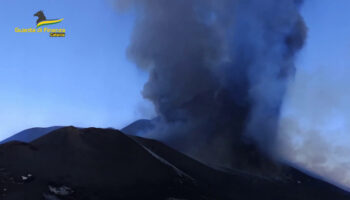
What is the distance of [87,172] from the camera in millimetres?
57656

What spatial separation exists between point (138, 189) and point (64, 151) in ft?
55.7

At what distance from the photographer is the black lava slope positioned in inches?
1992

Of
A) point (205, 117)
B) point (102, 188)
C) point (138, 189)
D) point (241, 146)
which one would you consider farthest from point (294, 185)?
point (102, 188)

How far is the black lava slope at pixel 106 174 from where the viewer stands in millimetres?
50594

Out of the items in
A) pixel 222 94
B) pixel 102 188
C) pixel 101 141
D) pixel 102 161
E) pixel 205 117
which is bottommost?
pixel 102 188

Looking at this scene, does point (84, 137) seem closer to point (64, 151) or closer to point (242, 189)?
point (64, 151)

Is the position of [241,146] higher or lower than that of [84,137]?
higher

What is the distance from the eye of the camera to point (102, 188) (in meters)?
53.2

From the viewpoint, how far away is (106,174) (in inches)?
2309

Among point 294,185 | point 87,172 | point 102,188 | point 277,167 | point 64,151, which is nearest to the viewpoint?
point 102,188

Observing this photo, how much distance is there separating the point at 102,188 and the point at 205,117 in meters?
79.6

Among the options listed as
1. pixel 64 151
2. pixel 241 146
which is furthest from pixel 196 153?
pixel 64 151

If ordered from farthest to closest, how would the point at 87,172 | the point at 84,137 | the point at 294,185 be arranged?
1. the point at 294,185
2. the point at 84,137
3. the point at 87,172

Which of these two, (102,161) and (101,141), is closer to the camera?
(102,161)
